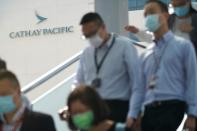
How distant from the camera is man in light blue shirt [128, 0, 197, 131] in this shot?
3584mm

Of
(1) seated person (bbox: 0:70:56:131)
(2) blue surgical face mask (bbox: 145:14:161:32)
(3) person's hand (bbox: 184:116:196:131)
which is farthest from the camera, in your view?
(2) blue surgical face mask (bbox: 145:14:161:32)

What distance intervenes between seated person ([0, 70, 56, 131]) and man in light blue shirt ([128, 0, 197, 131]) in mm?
681

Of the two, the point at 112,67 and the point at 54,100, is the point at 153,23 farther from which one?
the point at 54,100

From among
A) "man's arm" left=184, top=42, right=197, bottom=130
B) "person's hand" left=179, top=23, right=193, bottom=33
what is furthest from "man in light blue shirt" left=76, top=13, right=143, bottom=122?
"person's hand" left=179, top=23, right=193, bottom=33

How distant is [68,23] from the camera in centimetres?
1334

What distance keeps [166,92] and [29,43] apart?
1087cm

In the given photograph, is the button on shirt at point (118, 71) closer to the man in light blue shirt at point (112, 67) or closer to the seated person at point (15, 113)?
the man in light blue shirt at point (112, 67)

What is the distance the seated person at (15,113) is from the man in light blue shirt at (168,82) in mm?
681

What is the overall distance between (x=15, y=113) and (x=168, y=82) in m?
1.12

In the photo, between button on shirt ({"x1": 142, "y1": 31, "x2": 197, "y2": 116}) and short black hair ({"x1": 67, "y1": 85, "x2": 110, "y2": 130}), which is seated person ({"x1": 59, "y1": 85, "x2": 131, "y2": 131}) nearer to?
short black hair ({"x1": 67, "y1": 85, "x2": 110, "y2": 130})

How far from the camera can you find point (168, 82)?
363 cm

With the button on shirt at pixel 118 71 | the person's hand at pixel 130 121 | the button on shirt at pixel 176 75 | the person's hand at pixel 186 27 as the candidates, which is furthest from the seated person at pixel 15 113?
the person's hand at pixel 186 27

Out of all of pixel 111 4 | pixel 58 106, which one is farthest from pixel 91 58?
pixel 111 4

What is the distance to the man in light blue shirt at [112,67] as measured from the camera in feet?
12.6
